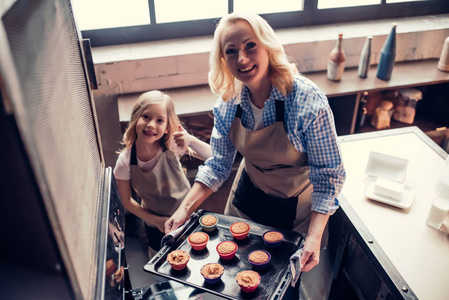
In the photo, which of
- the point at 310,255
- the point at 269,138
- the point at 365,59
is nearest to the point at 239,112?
the point at 269,138

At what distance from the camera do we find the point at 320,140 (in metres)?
1.40

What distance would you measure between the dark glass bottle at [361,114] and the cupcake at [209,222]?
65.0 inches

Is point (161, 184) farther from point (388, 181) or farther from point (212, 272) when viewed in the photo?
point (388, 181)

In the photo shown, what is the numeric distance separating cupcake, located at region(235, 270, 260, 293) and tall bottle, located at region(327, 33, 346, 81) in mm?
1731

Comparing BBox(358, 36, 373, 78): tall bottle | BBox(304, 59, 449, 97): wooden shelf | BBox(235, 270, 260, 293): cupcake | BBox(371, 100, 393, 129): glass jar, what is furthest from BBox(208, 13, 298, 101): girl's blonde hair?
BBox(371, 100, 393, 129): glass jar

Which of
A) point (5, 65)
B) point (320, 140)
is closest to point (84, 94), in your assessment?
point (5, 65)

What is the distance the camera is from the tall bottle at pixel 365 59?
8.29 feet

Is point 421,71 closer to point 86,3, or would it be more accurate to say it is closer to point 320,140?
point 320,140

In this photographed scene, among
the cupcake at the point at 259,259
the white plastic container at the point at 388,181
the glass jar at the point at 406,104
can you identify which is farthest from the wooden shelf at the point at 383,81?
the cupcake at the point at 259,259

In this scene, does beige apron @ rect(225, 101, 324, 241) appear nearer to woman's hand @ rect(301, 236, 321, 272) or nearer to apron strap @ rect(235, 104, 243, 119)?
apron strap @ rect(235, 104, 243, 119)

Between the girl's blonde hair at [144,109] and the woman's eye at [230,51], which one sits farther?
the girl's blonde hair at [144,109]

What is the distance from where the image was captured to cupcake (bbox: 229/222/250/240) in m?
1.43

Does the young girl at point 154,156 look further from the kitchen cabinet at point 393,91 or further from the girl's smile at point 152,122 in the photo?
the kitchen cabinet at point 393,91

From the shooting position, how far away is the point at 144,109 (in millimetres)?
1764
